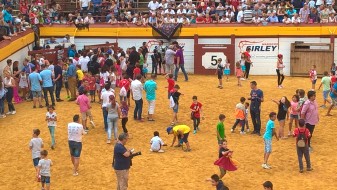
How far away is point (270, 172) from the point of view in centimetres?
1762

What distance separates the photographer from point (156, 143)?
19.0 m

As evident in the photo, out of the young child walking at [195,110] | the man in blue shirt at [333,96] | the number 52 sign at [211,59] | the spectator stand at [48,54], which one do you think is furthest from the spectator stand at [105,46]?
the man in blue shirt at [333,96]

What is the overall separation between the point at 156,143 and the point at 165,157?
0.55 m

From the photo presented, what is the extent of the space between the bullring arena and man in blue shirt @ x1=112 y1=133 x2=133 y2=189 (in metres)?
1.50

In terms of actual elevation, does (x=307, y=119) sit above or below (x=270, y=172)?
above

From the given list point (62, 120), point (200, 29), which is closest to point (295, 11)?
point (200, 29)

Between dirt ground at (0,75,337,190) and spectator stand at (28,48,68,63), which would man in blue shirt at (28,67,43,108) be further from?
spectator stand at (28,48,68,63)

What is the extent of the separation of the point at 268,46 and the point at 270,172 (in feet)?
47.8

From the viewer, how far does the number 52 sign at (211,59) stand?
3133 centimetres

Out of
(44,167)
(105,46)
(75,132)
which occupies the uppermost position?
(105,46)

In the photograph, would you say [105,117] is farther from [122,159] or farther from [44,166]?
[122,159]

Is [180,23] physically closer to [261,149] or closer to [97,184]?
[261,149]

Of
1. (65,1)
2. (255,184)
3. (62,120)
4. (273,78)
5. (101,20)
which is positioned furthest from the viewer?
(65,1)

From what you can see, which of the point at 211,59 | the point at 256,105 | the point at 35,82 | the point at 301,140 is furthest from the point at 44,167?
the point at 211,59
